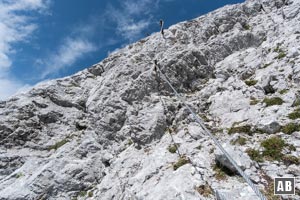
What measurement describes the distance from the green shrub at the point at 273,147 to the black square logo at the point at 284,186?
1828 millimetres

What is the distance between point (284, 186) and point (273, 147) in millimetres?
2873

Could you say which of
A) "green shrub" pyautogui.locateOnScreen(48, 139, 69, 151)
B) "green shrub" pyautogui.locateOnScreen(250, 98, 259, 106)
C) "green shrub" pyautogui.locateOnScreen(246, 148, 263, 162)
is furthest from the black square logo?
"green shrub" pyautogui.locateOnScreen(48, 139, 69, 151)

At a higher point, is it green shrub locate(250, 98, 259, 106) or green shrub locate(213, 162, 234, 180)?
green shrub locate(250, 98, 259, 106)

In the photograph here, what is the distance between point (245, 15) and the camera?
120 feet

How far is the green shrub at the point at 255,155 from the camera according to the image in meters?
14.3

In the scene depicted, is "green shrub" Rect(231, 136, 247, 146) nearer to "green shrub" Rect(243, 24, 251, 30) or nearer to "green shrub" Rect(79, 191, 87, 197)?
"green shrub" Rect(79, 191, 87, 197)

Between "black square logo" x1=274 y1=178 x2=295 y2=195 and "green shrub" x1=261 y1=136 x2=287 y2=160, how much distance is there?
1.83 m

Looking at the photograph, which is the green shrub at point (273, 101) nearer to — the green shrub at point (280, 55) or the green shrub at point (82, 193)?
the green shrub at point (280, 55)

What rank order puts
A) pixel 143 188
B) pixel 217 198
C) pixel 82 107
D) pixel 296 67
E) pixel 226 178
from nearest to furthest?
pixel 217 198
pixel 226 178
pixel 143 188
pixel 296 67
pixel 82 107

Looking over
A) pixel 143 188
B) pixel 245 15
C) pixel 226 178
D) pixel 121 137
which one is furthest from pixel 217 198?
pixel 245 15

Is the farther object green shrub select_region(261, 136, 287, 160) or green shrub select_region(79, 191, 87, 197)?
green shrub select_region(79, 191, 87, 197)

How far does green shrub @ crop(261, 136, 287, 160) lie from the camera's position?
46.2ft

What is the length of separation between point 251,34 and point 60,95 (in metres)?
22.9

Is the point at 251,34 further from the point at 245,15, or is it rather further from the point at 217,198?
the point at 217,198
